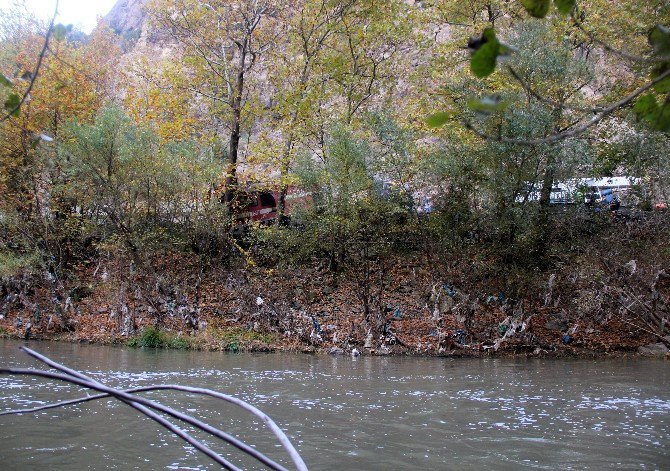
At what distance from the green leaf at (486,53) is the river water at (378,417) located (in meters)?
5.44

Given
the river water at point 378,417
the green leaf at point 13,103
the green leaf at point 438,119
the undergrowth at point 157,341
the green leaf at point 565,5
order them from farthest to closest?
the undergrowth at point 157,341
the river water at point 378,417
the green leaf at point 13,103
the green leaf at point 565,5
the green leaf at point 438,119

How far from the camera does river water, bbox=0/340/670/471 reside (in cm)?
653

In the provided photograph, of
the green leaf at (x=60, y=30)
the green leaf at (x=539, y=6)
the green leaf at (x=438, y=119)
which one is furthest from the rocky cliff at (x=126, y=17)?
the green leaf at (x=438, y=119)

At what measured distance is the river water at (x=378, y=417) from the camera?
6.53 metres

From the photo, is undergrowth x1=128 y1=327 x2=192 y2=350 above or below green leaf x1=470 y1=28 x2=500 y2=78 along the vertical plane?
below

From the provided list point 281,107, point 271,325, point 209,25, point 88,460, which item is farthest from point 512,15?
point 88,460

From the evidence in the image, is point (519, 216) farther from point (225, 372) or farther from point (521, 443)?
point (521, 443)

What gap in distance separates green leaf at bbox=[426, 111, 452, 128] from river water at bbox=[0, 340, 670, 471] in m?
5.23

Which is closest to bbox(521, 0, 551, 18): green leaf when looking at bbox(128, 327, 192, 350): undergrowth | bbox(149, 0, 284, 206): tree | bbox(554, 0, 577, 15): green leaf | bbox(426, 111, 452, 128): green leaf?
bbox(554, 0, 577, 15): green leaf

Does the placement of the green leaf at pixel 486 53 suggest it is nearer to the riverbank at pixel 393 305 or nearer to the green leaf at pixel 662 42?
the green leaf at pixel 662 42

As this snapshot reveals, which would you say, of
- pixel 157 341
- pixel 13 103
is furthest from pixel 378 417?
pixel 157 341

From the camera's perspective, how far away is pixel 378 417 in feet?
28.2

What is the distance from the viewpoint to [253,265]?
20.1m

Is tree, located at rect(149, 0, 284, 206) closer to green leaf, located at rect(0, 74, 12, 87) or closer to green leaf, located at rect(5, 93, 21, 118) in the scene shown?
green leaf, located at rect(5, 93, 21, 118)
